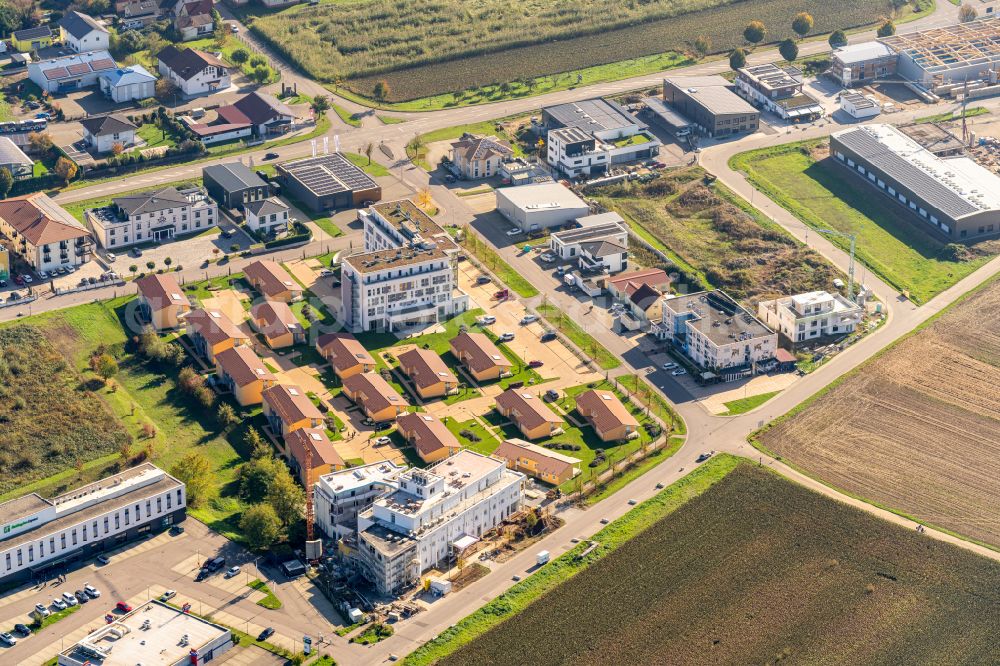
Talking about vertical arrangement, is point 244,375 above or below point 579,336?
above

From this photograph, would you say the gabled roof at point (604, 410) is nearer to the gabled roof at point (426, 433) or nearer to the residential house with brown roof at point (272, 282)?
the gabled roof at point (426, 433)

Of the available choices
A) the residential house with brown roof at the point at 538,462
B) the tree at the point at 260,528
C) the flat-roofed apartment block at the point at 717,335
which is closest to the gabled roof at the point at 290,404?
the tree at the point at 260,528

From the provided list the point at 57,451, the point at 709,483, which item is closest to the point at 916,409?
the point at 709,483

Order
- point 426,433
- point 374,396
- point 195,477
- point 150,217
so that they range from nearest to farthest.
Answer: point 195,477 → point 426,433 → point 374,396 → point 150,217

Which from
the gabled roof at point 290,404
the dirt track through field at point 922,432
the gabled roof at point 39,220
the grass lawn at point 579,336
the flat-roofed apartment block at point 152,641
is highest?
the gabled roof at point 39,220

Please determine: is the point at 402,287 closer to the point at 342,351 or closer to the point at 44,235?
the point at 342,351

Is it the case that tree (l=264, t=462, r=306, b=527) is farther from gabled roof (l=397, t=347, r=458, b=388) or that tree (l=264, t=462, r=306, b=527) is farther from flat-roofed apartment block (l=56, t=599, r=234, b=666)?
gabled roof (l=397, t=347, r=458, b=388)

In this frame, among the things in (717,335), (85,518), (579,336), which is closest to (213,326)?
(85,518)
